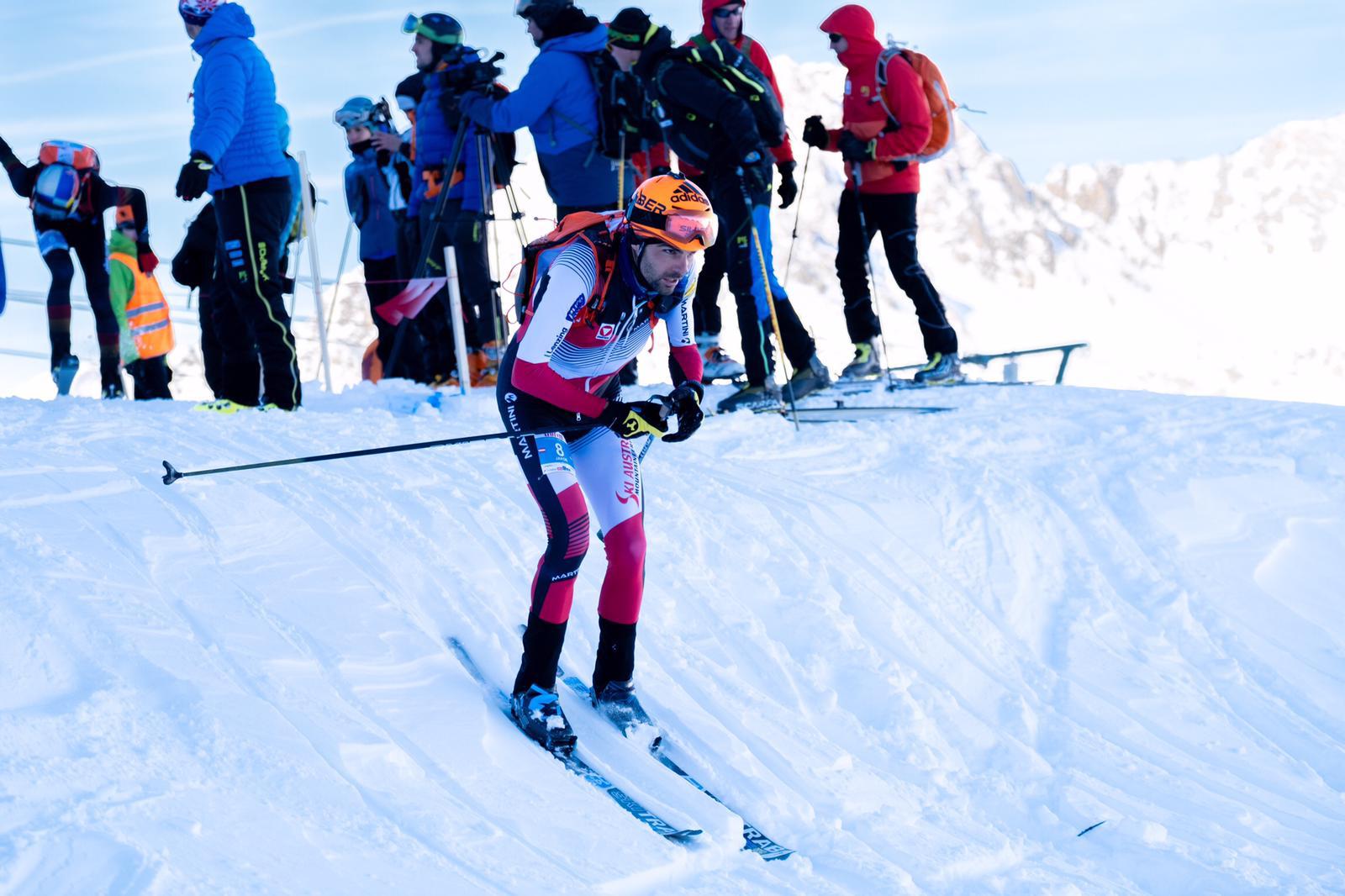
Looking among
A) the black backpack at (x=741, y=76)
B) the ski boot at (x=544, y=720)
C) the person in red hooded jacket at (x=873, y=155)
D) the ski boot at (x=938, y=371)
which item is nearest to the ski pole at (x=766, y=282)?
the black backpack at (x=741, y=76)

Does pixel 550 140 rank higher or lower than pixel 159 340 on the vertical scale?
higher

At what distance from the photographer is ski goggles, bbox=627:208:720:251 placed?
13.8 ft

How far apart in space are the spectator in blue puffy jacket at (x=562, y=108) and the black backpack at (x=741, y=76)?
28.6 inches

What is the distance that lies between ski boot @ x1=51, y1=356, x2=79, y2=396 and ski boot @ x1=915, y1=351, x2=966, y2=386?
599 cm

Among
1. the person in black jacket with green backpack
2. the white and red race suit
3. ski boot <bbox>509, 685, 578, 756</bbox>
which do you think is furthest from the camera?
the person in black jacket with green backpack

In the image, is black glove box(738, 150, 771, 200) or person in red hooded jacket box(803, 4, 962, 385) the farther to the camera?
person in red hooded jacket box(803, 4, 962, 385)

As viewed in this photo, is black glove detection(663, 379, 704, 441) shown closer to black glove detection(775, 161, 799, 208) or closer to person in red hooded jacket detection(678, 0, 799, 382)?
person in red hooded jacket detection(678, 0, 799, 382)

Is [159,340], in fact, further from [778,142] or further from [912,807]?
[912,807]

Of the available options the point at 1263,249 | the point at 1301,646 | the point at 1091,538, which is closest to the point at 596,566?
the point at 1091,538

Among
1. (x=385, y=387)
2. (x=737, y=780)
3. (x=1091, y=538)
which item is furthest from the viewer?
(x=385, y=387)

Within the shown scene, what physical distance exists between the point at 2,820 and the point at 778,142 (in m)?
6.15

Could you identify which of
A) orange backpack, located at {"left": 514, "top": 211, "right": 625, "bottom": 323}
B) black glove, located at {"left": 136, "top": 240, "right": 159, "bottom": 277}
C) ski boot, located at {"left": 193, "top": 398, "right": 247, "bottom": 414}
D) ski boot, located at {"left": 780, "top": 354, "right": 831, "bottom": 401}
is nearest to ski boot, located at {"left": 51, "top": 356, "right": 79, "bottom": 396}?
black glove, located at {"left": 136, "top": 240, "right": 159, "bottom": 277}

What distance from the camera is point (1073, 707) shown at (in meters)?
5.48

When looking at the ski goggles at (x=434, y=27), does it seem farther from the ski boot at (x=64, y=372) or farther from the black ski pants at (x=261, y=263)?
the ski boot at (x=64, y=372)
